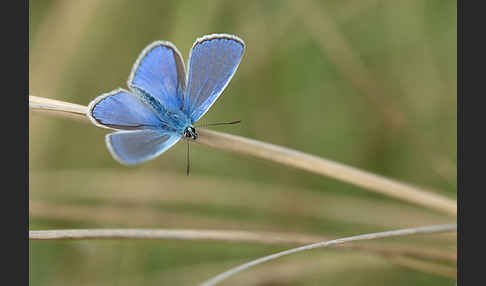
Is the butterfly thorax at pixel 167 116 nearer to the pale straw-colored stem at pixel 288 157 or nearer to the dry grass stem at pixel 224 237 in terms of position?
the pale straw-colored stem at pixel 288 157

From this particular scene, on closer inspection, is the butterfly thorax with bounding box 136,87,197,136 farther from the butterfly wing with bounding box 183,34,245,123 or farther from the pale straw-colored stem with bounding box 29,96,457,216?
the pale straw-colored stem with bounding box 29,96,457,216

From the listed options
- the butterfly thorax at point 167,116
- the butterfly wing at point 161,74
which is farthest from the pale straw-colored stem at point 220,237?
the butterfly wing at point 161,74

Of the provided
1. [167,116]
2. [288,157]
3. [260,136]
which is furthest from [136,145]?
[260,136]

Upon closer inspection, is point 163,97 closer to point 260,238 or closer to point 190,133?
point 190,133

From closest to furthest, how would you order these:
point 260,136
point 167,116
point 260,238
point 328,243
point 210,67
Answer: point 328,243
point 260,238
point 210,67
point 167,116
point 260,136

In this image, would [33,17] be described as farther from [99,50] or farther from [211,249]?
[211,249]

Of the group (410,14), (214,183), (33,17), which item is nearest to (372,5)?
(410,14)
